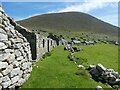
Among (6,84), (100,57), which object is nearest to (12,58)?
(6,84)

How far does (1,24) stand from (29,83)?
5.70m

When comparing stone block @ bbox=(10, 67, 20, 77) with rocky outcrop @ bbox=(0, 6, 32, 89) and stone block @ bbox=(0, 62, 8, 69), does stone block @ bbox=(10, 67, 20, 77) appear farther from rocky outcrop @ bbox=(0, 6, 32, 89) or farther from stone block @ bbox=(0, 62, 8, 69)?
stone block @ bbox=(0, 62, 8, 69)

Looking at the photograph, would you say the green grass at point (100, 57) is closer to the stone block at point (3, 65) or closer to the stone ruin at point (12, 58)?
the stone ruin at point (12, 58)

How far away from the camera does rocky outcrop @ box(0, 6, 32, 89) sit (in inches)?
740

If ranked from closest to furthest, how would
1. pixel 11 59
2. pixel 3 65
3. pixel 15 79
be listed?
pixel 3 65 → pixel 11 59 → pixel 15 79

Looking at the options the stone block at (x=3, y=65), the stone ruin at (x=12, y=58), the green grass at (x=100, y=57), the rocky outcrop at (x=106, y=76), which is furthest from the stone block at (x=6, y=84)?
the green grass at (x=100, y=57)

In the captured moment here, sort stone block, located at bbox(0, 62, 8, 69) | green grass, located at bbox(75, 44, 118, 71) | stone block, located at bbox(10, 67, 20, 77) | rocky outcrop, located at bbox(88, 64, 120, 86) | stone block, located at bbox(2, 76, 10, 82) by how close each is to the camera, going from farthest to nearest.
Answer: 1. green grass, located at bbox(75, 44, 118, 71)
2. rocky outcrop, located at bbox(88, 64, 120, 86)
3. stone block, located at bbox(10, 67, 20, 77)
4. stone block, located at bbox(2, 76, 10, 82)
5. stone block, located at bbox(0, 62, 8, 69)

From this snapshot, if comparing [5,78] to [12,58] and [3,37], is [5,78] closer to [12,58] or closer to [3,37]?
[12,58]

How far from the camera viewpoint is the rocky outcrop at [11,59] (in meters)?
18.8

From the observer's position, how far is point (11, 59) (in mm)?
20078

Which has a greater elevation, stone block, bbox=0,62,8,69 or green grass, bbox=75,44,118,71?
stone block, bbox=0,62,8,69

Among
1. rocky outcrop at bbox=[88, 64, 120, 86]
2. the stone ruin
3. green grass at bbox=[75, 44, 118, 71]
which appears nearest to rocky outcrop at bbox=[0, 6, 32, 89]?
the stone ruin

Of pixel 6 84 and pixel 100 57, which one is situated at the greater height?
pixel 6 84

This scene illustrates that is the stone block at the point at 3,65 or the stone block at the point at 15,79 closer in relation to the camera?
the stone block at the point at 3,65
